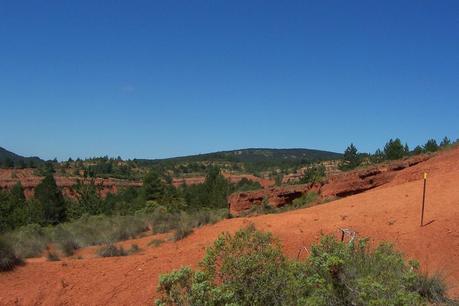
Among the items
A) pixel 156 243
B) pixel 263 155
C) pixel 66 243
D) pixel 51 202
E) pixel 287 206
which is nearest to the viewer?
pixel 156 243

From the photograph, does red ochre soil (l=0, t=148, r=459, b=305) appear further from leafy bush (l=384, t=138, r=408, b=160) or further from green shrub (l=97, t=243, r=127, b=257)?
leafy bush (l=384, t=138, r=408, b=160)

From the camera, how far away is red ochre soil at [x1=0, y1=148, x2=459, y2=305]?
34.3 ft

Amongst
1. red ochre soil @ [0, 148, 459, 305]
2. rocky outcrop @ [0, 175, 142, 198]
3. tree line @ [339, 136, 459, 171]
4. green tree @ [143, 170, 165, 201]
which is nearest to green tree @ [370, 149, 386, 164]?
tree line @ [339, 136, 459, 171]

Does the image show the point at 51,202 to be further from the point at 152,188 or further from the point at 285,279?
the point at 285,279

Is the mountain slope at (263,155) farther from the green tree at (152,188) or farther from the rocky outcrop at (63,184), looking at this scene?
the green tree at (152,188)

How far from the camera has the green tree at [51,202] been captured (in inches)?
1849

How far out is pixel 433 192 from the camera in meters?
15.8

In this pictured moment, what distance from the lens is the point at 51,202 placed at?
47344mm

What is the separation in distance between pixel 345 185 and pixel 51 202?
33585mm

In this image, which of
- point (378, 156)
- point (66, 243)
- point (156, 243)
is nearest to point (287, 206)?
point (156, 243)

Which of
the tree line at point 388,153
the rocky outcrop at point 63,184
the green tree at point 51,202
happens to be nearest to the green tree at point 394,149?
the tree line at point 388,153

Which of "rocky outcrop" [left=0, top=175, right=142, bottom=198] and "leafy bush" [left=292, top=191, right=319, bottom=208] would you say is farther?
"rocky outcrop" [left=0, top=175, right=142, bottom=198]

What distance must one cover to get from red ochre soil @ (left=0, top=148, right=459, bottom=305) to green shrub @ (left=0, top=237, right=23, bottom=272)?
21 cm

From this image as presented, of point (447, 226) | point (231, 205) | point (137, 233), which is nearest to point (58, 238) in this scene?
point (137, 233)
